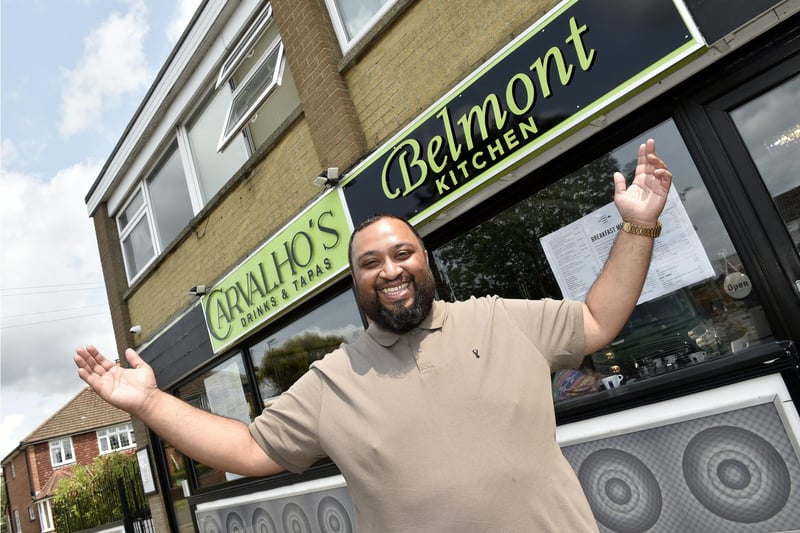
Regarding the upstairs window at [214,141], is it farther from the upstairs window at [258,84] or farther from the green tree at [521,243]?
the green tree at [521,243]

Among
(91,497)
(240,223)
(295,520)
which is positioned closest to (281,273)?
(240,223)

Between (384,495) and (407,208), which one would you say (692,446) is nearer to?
(384,495)

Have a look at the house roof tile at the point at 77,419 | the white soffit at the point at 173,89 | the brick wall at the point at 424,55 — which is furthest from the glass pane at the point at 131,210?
the house roof tile at the point at 77,419

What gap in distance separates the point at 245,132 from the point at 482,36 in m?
3.69

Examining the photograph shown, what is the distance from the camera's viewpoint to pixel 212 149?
6996 millimetres

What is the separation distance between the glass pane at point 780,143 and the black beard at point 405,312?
215 centimetres

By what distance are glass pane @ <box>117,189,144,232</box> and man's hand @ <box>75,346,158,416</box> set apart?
7476 millimetres

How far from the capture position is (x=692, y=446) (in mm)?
2801

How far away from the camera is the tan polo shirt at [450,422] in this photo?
1411mm

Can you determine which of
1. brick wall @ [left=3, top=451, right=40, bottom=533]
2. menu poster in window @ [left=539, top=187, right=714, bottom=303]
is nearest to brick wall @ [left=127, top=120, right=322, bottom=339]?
menu poster in window @ [left=539, top=187, right=714, bottom=303]

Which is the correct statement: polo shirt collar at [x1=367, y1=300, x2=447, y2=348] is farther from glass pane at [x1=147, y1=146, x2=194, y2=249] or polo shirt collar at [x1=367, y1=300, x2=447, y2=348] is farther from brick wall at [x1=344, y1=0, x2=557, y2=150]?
glass pane at [x1=147, y1=146, x2=194, y2=249]

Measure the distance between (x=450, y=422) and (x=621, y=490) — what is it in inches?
82.7

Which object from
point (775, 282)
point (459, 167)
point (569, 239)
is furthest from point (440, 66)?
point (775, 282)

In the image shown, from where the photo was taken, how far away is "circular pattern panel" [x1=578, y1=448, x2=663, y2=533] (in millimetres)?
2947
